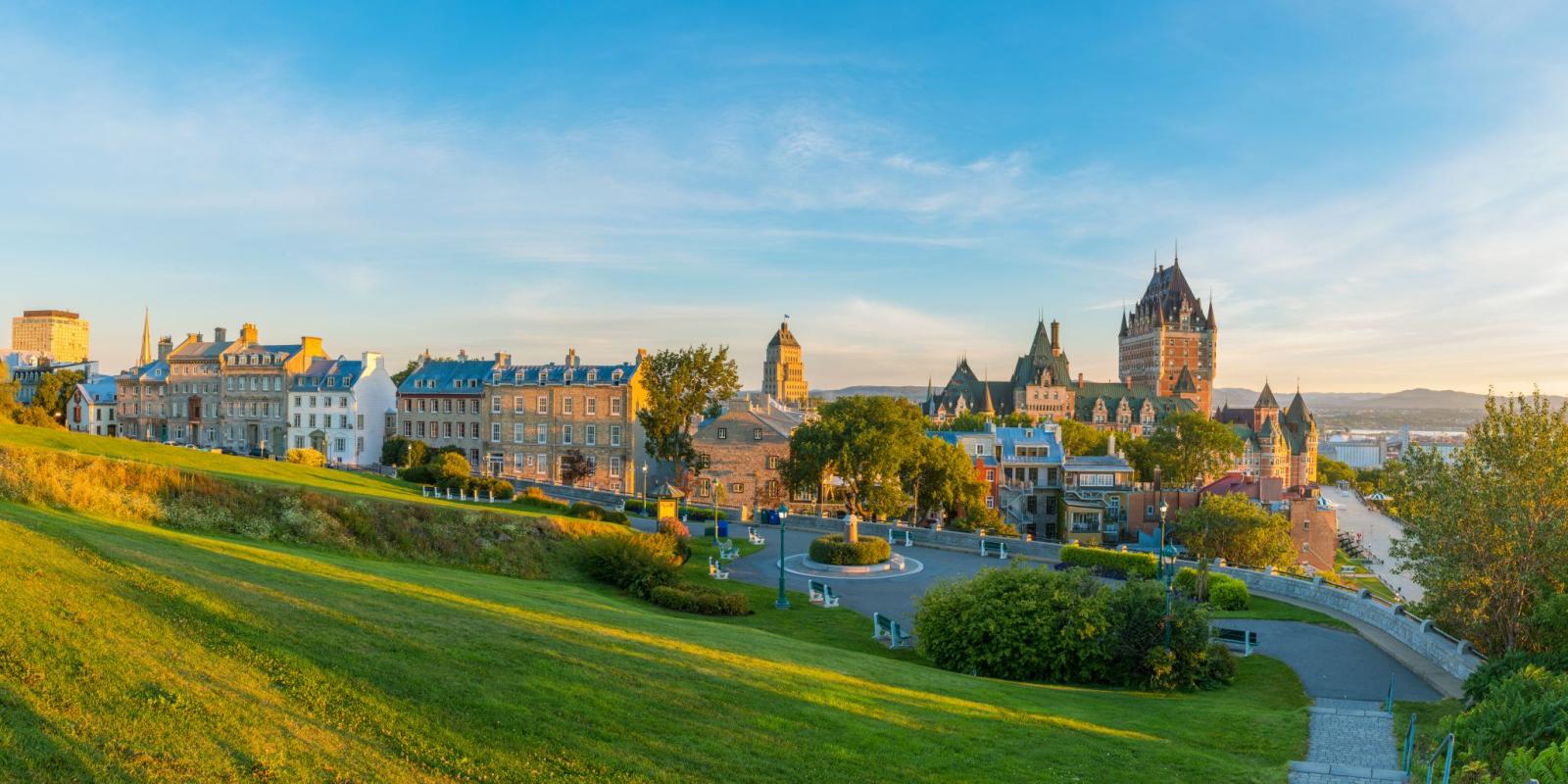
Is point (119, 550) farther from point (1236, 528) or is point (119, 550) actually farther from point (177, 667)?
point (1236, 528)

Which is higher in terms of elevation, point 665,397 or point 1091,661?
point 665,397

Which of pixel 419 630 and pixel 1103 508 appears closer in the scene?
pixel 419 630

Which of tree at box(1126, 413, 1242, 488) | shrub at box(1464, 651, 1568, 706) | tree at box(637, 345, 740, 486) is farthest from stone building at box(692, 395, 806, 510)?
shrub at box(1464, 651, 1568, 706)

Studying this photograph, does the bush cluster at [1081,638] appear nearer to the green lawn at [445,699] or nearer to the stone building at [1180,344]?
the green lawn at [445,699]

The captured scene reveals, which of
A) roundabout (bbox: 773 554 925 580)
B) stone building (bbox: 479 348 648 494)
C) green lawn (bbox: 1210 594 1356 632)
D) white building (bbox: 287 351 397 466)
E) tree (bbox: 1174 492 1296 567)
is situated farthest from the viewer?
white building (bbox: 287 351 397 466)

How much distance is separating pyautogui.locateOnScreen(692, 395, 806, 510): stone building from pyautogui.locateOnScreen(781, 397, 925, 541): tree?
4152 mm

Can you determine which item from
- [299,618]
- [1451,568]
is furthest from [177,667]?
[1451,568]

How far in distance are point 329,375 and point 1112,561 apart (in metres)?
68.5

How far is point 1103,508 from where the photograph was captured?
7256cm

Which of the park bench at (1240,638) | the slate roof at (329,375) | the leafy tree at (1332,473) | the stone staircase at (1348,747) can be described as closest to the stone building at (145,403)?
the slate roof at (329,375)

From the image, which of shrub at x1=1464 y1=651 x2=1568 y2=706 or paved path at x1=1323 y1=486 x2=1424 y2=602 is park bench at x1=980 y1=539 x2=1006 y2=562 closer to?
shrub at x1=1464 y1=651 x2=1568 y2=706

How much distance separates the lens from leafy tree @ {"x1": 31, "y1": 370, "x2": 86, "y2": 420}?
301ft

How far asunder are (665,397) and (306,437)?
38.9 metres

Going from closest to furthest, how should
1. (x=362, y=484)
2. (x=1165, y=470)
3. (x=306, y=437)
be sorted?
(x=362, y=484)
(x=306, y=437)
(x=1165, y=470)
